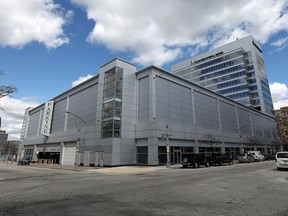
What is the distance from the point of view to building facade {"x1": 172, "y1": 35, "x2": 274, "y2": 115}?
8819 centimetres

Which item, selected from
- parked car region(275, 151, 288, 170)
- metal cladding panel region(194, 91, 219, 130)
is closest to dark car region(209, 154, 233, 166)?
metal cladding panel region(194, 91, 219, 130)

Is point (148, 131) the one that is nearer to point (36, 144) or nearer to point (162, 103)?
point (162, 103)

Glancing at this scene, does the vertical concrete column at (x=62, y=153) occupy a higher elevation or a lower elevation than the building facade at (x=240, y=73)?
lower

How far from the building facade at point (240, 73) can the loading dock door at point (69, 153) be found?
70.6 meters

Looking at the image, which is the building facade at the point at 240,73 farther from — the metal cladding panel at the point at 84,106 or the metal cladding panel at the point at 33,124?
the metal cladding panel at the point at 33,124

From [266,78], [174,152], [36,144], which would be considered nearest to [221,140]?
[174,152]

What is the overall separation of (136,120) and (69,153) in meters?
19.5

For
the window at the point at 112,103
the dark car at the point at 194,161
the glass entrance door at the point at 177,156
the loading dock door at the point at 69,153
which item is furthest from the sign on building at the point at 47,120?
the dark car at the point at 194,161

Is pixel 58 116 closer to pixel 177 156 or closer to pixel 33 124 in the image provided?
pixel 33 124

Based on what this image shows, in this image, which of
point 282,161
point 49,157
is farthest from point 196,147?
point 49,157

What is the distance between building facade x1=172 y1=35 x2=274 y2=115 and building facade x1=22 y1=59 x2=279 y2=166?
39684 mm

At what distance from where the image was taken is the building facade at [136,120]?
35281 millimetres

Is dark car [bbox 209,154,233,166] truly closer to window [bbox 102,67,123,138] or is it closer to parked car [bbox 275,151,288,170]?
parked car [bbox 275,151,288,170]

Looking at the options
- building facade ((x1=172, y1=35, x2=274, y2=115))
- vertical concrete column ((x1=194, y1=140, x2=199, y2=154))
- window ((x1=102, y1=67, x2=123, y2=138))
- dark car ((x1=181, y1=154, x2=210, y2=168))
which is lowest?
dark car ((x1=181, y1=154, x2=210, y2=168))
